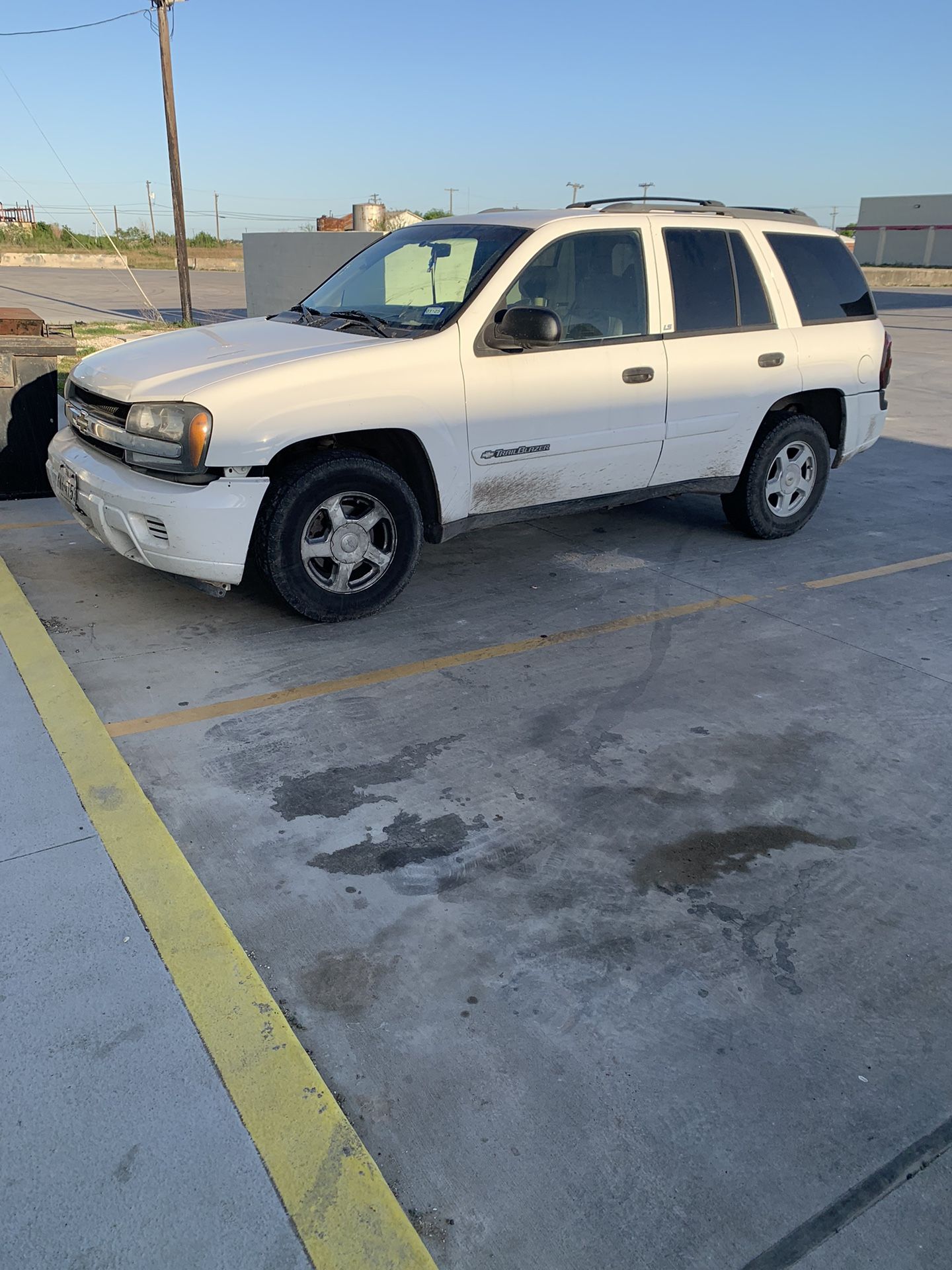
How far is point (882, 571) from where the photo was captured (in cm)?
625

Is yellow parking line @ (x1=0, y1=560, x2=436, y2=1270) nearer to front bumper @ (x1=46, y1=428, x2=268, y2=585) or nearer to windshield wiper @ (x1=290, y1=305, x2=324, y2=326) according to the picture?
front bumper @ (x1=46, y1=428, x2=268, y2=585)

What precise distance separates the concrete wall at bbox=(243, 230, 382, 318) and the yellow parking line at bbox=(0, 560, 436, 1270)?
608 inches

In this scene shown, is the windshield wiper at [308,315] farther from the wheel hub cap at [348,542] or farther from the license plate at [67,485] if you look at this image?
the license plate at [67,485]

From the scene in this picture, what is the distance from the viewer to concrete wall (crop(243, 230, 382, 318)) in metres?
18.0

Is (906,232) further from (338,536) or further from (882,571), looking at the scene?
(338,536)

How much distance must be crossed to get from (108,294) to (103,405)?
2752 centimetres

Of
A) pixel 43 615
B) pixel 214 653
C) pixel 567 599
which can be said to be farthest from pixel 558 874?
pixel 43 615

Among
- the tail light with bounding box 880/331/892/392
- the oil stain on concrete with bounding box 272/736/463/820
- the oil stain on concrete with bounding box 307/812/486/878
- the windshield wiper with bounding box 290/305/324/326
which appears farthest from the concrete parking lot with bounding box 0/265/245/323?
the oil stain on concrete with bounding box 307/812/486/878

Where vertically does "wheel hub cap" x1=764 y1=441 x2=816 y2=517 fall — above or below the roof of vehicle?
below

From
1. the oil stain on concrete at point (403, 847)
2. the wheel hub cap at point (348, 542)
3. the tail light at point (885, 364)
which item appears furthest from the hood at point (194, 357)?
the tail light at point (885, 364)

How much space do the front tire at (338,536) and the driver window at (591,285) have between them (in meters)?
1.15

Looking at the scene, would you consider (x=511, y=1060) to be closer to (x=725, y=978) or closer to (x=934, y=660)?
(x=725, y=978)

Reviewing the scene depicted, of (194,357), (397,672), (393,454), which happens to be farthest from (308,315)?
(397,672)

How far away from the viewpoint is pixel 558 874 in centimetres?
314
